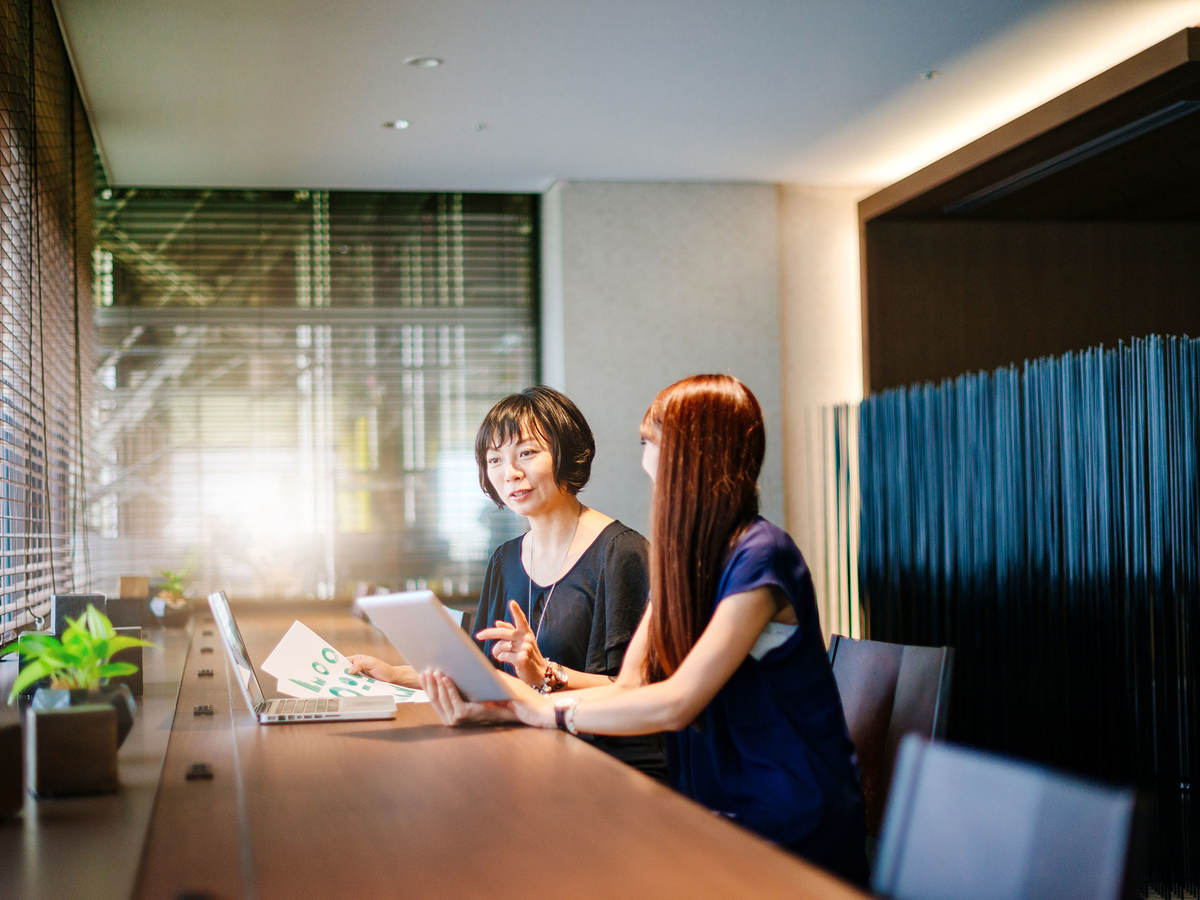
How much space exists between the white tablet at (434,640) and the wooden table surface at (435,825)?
0.29 feet

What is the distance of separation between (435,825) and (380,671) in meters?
0.98

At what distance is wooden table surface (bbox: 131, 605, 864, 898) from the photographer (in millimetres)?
1119

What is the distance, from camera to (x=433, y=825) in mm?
1343

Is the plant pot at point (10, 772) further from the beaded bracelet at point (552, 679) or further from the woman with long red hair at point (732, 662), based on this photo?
the beaded bracelet at point (552, 679)

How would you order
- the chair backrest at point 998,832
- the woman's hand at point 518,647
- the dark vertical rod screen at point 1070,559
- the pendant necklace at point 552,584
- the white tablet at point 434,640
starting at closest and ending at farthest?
the chair backrest at point 998,832, the white tablet at point 434,640, the woman's hand at point 518,647, the pendant necklace at point 552,584, the dark vertical rod screen at point 1070,559

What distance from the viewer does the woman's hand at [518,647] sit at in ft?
6.77

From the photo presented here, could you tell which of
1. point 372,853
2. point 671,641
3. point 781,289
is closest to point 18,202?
point 671,641

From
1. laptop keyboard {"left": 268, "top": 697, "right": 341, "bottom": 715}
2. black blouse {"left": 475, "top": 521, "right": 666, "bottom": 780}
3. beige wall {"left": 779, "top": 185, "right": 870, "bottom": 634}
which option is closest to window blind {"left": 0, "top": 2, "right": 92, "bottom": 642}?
laptop keyboard {"left": 268, "top": 697, "right": 341, "bottom": 715}

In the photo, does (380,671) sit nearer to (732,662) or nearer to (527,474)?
(527,474)

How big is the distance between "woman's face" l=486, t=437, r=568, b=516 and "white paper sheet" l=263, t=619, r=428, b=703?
458 millimetres

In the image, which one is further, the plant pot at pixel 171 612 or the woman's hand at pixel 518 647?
the plant pot at pixel 171 612

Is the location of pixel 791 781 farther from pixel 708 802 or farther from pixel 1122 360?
pixel 1122 360

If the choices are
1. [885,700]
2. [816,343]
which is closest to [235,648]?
[885,700]

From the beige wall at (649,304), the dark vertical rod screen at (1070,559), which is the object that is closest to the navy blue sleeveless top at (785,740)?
the dark vertical rod screen at (1070,559)
